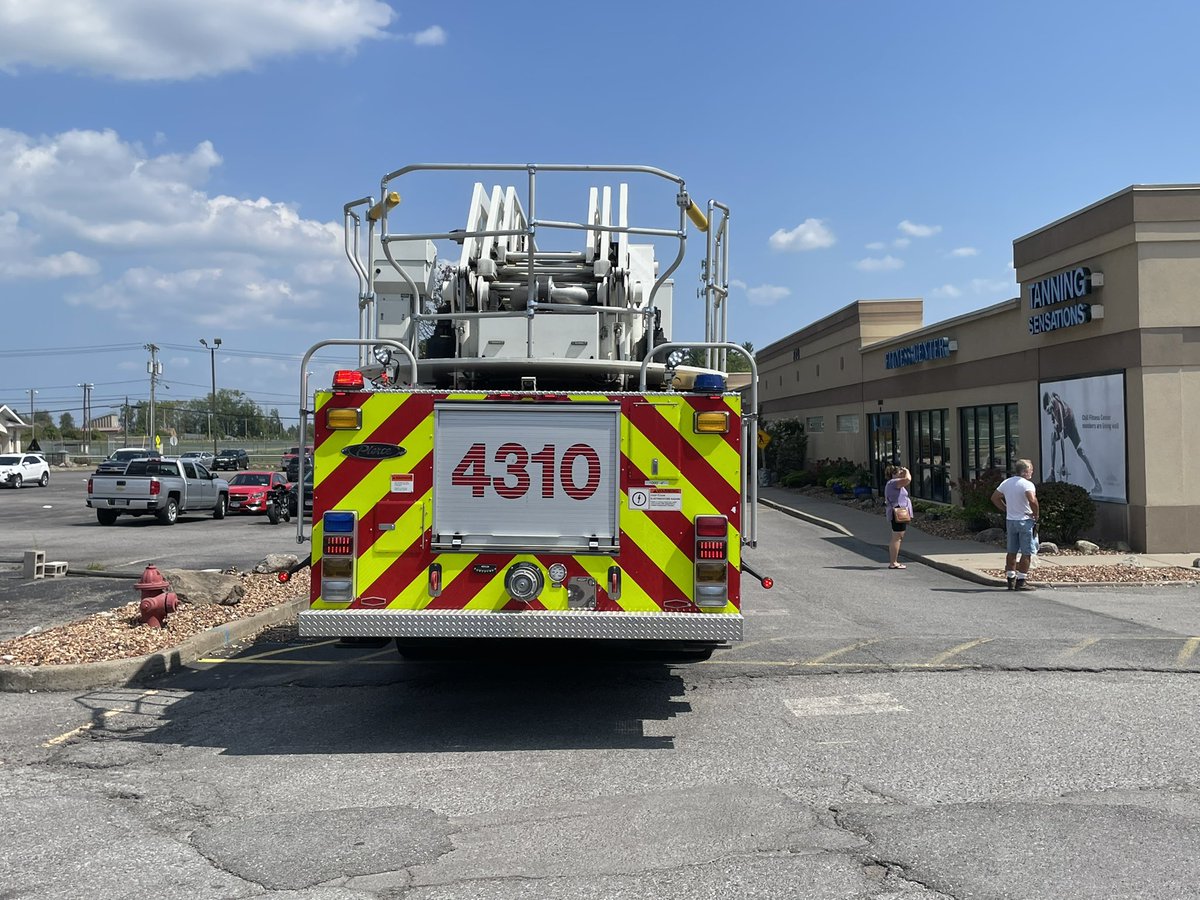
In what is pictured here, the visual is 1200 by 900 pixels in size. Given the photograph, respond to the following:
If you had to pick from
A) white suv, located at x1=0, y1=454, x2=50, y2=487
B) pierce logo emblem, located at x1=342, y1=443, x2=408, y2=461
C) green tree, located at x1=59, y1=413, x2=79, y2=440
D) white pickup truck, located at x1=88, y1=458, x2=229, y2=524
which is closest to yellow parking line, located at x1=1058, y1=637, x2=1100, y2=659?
pierce logo emblem, located at x1=342, y1=443, x2=408, y2=461

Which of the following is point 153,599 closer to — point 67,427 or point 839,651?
point 839,651

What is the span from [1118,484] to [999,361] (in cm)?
499

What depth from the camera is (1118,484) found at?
55.7 feet

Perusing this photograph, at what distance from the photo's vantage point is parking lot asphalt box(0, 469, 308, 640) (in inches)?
473

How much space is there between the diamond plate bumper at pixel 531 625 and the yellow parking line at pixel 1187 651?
4.72 m

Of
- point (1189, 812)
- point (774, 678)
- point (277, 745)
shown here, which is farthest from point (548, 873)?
point (774, 678)

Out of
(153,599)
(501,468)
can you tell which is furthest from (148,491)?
(501,468)

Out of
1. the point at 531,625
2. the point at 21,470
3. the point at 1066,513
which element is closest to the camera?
the point at 531,625

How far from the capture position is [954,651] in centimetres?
929

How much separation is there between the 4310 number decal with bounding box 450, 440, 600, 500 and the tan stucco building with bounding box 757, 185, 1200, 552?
1307cm

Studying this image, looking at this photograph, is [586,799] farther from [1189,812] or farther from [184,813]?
[1189,812]

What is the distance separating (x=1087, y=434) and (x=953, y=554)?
10.7ft

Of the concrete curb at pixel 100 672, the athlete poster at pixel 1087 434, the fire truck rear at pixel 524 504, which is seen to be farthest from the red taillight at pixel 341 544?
the athlete poster at pixel 1087 434

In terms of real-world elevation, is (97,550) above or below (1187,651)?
above
